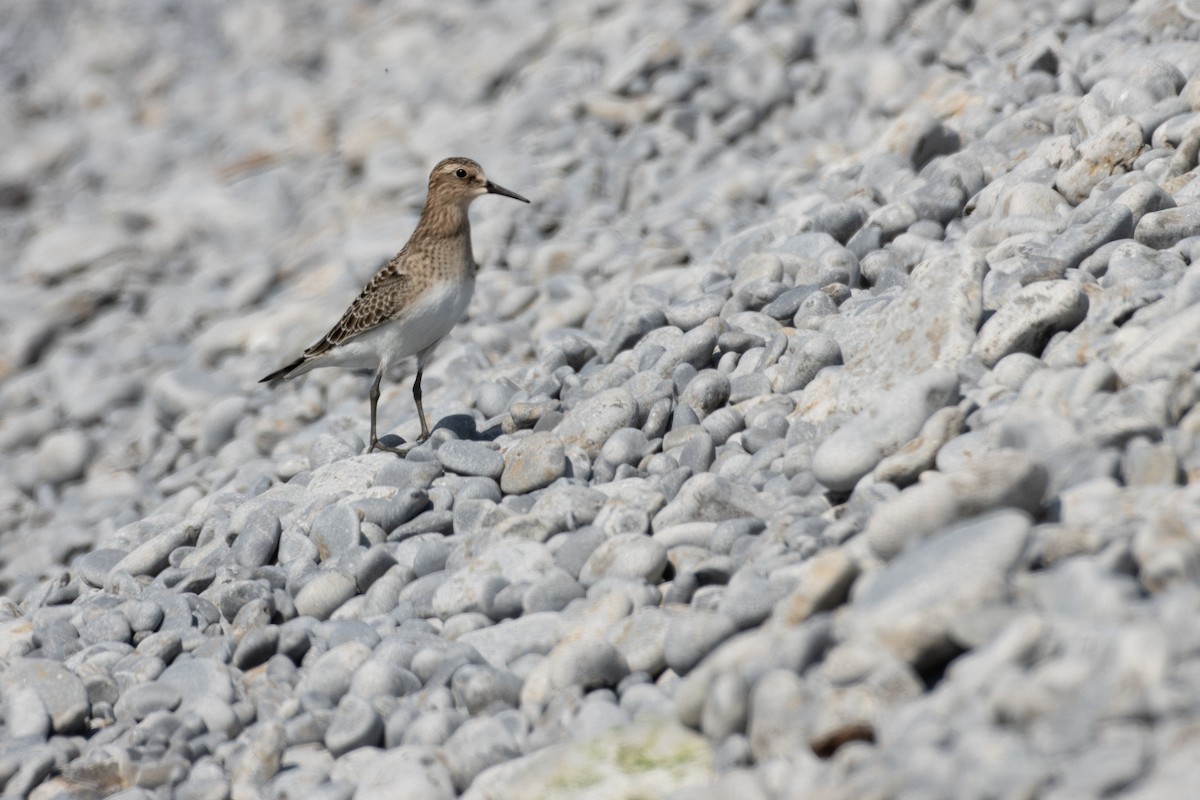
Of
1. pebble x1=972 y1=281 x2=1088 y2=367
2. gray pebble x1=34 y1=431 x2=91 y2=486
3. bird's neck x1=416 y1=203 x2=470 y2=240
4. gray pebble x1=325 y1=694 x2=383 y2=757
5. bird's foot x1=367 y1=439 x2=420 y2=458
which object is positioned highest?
bird's neck x1=416 y1=203 x2=470 y2=240

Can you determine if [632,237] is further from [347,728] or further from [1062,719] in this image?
[1062,719]

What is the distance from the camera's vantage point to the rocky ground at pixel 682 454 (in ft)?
12.2

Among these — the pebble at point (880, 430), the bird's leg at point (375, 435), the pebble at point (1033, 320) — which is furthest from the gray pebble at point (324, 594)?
the pebble at point (1033, 320)

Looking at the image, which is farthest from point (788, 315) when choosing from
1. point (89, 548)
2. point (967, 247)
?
point (89, 548)

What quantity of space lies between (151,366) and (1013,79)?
737 cm

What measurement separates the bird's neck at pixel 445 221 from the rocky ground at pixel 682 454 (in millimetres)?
912

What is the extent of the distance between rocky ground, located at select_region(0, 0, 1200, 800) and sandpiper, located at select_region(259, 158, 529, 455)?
1.48ft

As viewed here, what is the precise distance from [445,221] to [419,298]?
57 cm

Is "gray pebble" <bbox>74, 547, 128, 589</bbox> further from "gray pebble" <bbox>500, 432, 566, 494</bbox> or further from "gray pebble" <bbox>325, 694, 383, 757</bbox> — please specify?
"gray pebble" <bbox>325, 694, 383, 757</bbox>

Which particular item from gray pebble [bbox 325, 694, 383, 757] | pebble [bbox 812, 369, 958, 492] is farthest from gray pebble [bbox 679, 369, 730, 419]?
gray pebble [bbox 325, 694, 383, 757]

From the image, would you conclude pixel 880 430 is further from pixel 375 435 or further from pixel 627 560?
pixel 375 435

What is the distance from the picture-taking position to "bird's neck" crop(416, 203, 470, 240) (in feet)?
25.4

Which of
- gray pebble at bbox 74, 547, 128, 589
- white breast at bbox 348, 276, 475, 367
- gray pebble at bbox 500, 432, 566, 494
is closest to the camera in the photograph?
gray pebble at bbox 500, 432, 566, 494

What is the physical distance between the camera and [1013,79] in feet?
29.2
